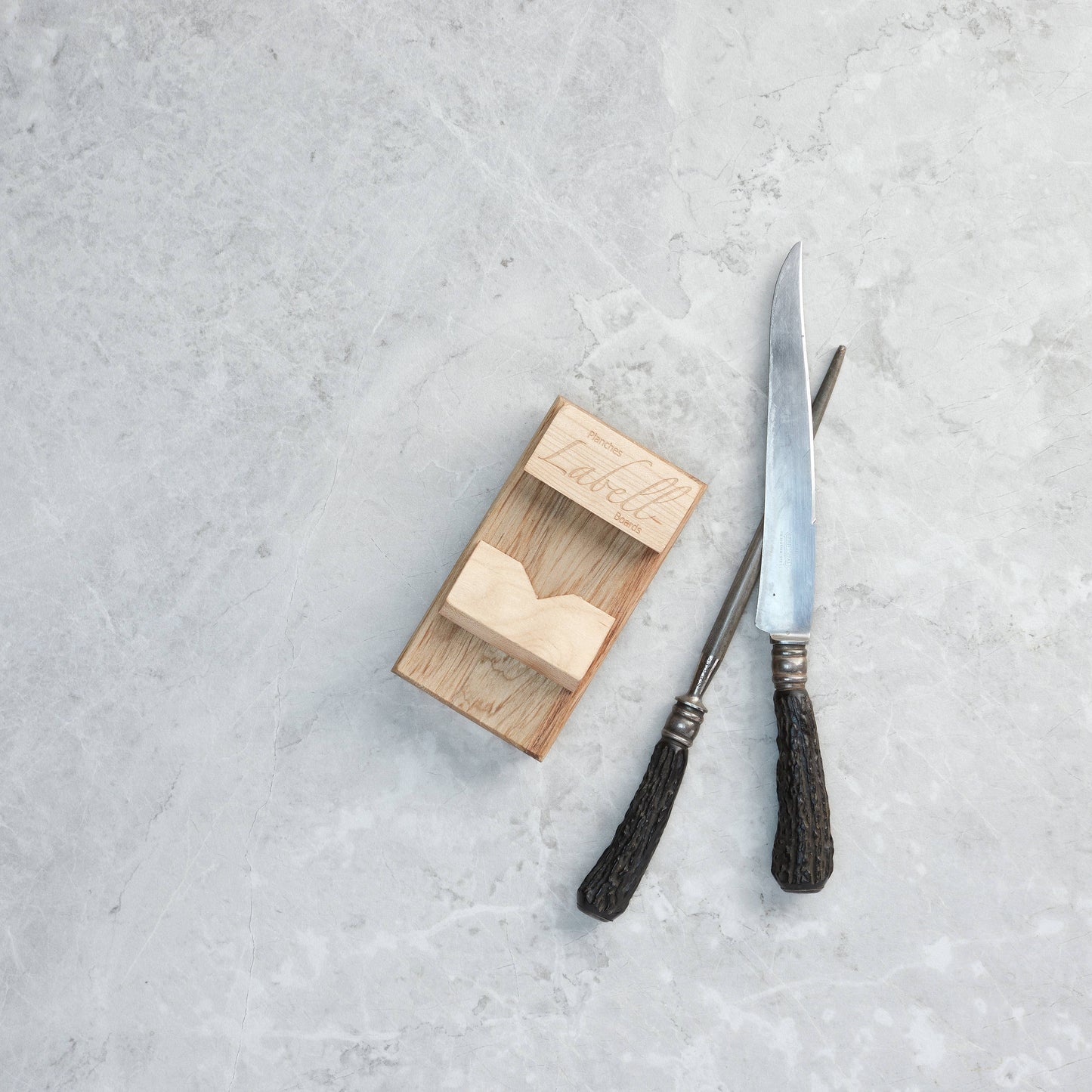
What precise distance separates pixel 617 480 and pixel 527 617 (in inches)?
6.6

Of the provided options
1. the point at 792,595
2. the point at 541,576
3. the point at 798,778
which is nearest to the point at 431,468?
the point at 541,576

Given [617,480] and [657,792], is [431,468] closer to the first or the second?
[617,480]

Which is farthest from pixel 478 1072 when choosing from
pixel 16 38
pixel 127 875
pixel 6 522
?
pixel 16 38

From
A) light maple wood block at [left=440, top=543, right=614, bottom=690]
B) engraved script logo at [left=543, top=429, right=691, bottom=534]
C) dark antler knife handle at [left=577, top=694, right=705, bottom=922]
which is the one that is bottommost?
dark antler knife handle at [left=577, top=694, right=705, bottom=922]

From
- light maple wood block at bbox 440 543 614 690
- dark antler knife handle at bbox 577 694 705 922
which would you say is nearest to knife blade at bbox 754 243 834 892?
dark antler knife handle at bbox 577 694 705 922

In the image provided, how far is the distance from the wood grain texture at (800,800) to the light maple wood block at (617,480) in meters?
0.25

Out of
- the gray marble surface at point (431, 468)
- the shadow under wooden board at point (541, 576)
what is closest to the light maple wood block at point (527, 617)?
the shadow under wooden board at point (541, 576)

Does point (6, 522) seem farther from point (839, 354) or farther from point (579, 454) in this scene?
point (839, 354)

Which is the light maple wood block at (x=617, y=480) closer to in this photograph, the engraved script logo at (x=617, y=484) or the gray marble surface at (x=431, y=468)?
the engraved script logo at (x=617, y=484)

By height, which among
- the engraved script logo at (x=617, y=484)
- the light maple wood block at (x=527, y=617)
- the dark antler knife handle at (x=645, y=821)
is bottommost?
the dark antler knife handle at (x=645, y=821)

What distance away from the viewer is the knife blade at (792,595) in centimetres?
103

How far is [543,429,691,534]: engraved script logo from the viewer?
95 cm

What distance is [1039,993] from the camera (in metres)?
1.10

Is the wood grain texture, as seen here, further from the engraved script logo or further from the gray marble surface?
the engraved script logo
